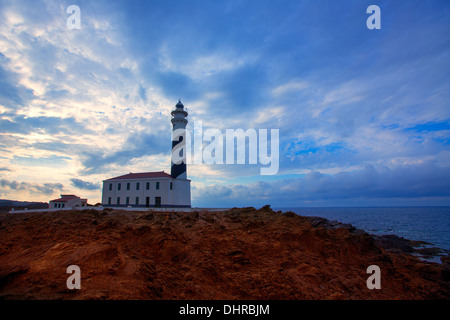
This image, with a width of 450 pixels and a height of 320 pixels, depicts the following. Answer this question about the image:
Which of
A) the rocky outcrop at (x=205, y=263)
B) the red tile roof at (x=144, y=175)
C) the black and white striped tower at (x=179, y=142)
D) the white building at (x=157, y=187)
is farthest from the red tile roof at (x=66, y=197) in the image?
the rocky outcrop at (x=205, y=263)

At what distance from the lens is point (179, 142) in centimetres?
3098

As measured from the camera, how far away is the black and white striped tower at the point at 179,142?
30514 mm

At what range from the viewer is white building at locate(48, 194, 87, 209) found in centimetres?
3256

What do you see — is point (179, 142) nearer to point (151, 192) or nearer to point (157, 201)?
point (151, 192)

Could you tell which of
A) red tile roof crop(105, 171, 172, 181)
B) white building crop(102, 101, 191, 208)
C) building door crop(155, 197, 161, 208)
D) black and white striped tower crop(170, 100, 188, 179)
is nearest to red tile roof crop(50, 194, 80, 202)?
white building crop(102, 101, 191, 208)

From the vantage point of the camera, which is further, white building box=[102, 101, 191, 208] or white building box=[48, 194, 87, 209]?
white building box=[48, 194, 87, 209]

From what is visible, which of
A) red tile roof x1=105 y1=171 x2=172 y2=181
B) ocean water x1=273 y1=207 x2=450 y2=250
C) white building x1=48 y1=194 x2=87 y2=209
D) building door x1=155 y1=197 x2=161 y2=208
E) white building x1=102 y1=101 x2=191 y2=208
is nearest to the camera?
building door x1=155 y1=197 x2=161 y2=208

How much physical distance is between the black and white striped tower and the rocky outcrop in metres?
15.4

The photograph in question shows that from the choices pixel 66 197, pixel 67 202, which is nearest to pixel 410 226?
pixel 67 202

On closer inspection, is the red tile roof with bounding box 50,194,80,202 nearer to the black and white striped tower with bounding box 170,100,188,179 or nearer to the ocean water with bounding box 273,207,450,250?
the black and white striped tower with bounding box 170,100,188,179

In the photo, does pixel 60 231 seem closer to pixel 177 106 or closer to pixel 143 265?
pixel 143 265

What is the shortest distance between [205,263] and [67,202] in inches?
1199

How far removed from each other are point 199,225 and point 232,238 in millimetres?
3413

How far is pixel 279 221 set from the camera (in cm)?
1543
